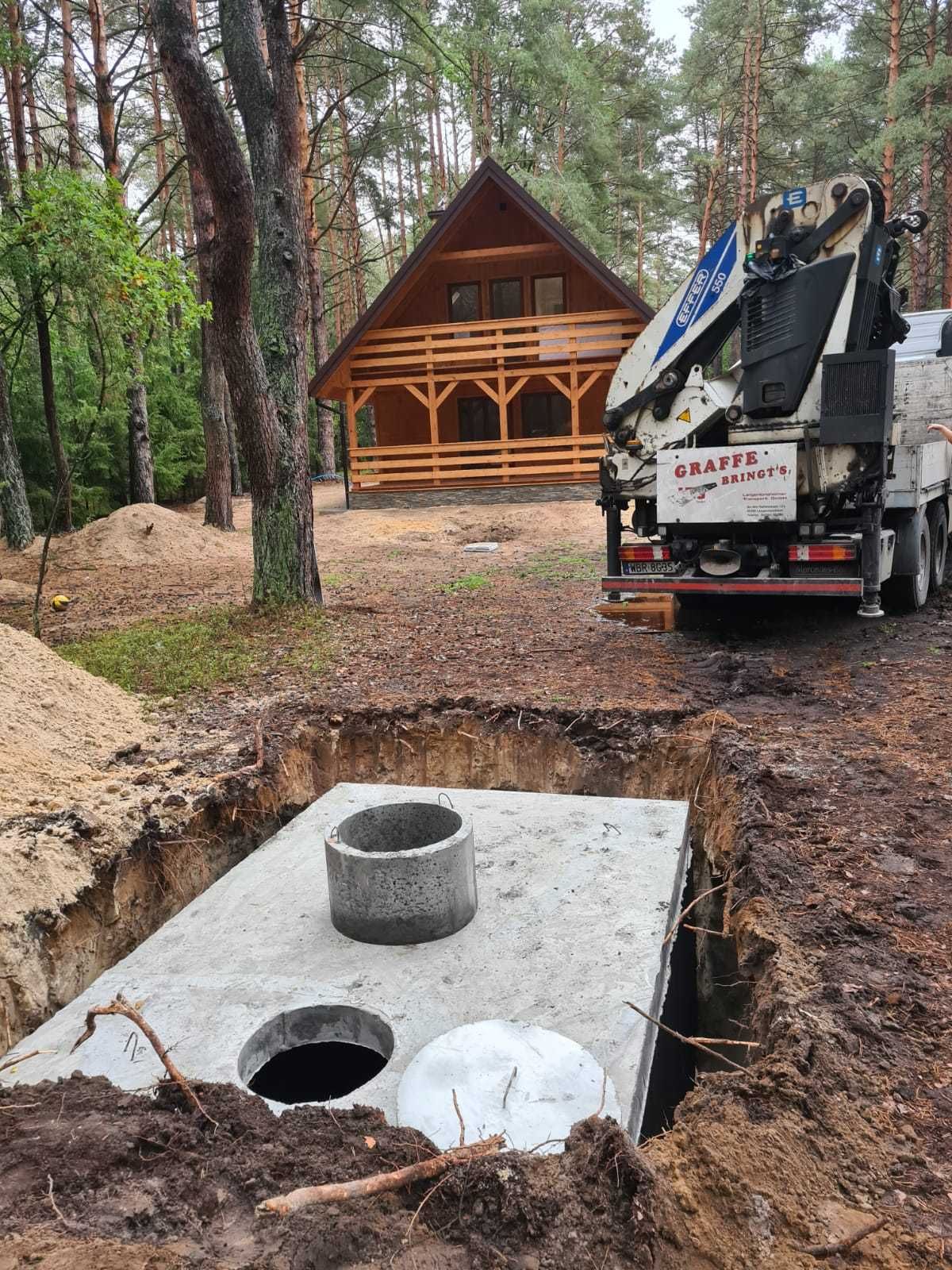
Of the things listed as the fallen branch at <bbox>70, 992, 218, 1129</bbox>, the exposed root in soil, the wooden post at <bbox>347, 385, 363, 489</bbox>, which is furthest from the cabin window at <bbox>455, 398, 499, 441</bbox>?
the fallen branch at <bbox>70, 992, 218, 1129</bbox>

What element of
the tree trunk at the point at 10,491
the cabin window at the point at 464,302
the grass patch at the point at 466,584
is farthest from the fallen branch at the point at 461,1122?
the cabin window at the point at 464,302

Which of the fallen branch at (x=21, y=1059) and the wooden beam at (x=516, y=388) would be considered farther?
the wooden beam at (x=516, y=388)

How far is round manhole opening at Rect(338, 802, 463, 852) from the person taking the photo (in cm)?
457

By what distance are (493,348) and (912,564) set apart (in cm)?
1453

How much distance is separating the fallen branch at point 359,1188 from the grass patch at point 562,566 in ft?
30.8

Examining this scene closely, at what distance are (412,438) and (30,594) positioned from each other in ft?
47.5

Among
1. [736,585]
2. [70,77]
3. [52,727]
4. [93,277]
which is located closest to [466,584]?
[736,585]

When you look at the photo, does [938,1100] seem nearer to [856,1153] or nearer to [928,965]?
[856,1153]

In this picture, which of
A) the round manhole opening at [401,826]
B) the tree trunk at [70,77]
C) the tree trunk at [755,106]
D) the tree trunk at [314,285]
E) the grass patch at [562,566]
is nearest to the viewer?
the round manhole opening at [401,826]

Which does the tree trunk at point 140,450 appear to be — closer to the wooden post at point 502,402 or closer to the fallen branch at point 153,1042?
the wooden post at point 502,402

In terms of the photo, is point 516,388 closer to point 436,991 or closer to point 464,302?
point 464,302

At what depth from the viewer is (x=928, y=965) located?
3.25 meters

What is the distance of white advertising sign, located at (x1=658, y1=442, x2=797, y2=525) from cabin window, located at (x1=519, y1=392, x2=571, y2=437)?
1619cm

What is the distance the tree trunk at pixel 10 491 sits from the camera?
556 inches
